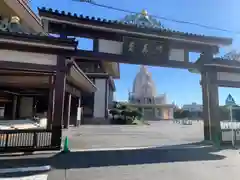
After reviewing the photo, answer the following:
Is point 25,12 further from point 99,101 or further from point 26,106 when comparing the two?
point 99,101

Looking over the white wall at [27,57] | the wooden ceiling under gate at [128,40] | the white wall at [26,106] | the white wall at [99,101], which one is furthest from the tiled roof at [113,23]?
the white wall at [99,101]

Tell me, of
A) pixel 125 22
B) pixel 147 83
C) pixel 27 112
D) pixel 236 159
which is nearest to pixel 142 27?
pixel 125 22

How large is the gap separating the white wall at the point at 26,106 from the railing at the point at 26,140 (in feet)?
41.2

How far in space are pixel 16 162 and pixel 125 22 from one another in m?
7.78

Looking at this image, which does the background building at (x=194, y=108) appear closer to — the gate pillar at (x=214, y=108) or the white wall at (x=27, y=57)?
the gate pillar at (x=214, y=108)

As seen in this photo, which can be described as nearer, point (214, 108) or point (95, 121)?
point (214, 108)

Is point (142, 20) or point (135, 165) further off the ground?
point (142, 20)

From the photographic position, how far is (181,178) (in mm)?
5352

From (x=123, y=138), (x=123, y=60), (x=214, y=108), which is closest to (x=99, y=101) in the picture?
(x=123, y=138)

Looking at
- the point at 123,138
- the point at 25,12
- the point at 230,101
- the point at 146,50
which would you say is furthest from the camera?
the point at 123,138

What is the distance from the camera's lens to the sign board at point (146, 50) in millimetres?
10188

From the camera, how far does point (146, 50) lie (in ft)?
33.9

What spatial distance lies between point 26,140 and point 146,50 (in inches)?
267

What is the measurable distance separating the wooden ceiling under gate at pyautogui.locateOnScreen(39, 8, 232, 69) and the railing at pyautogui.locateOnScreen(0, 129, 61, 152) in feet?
12.1
